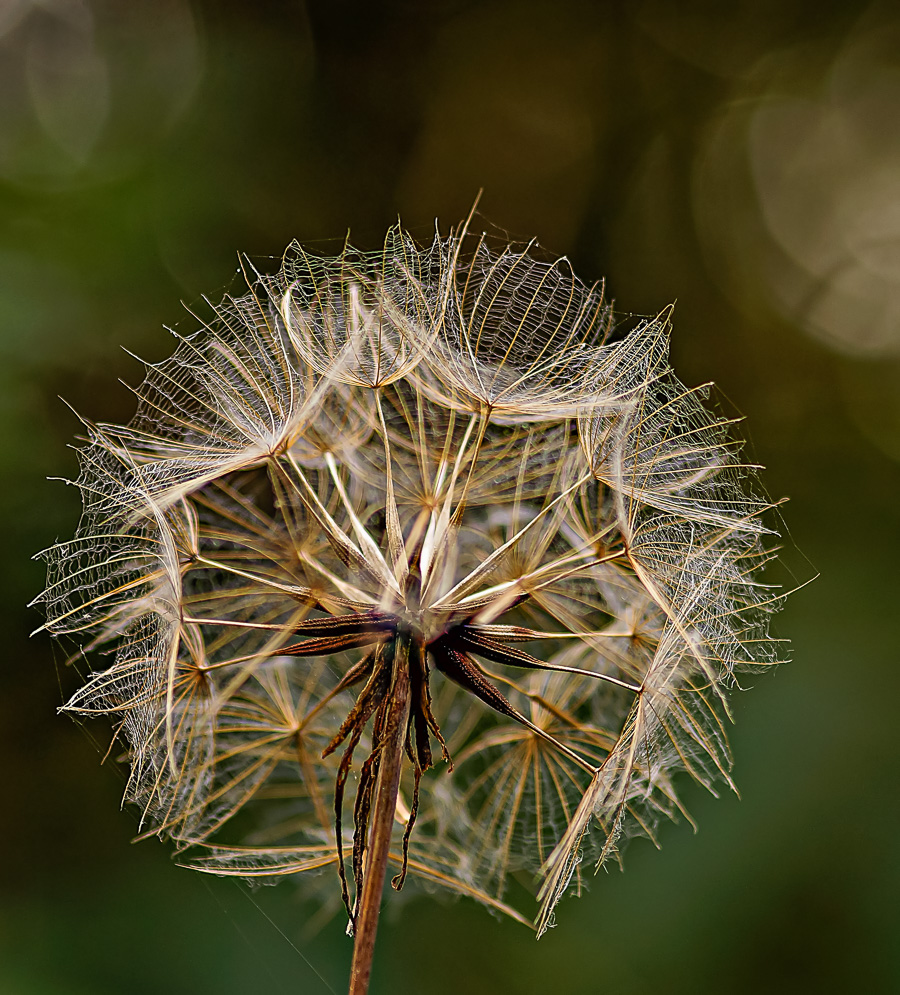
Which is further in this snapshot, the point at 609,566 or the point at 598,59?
the point at 598,59

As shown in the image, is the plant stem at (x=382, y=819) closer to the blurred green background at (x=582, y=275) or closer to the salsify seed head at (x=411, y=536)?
the salsify seed head at (x=411, y=536)

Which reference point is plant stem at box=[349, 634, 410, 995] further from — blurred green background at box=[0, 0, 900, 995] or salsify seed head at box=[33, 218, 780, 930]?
blurred green background at box=[0, 0, 900, 995]

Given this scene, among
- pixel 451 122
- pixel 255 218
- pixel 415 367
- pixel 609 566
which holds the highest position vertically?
pixel 451 122

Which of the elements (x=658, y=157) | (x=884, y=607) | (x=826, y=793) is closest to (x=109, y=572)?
(x=826, y=793)

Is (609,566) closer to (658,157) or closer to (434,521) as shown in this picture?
(434,521)

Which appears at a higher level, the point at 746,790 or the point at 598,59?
the point at 598,59

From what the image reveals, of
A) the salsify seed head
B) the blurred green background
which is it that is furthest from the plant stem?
the blurred green background
